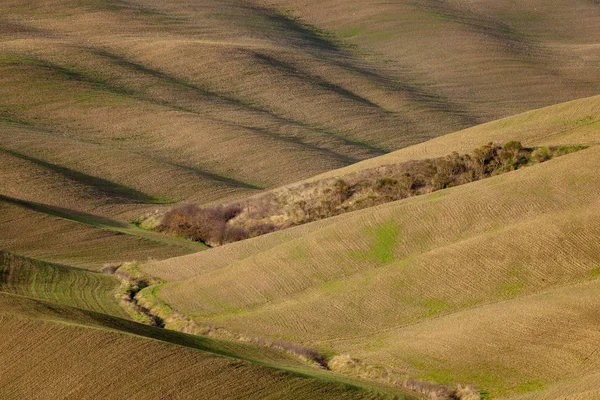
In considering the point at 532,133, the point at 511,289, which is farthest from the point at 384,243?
the point at 532,133

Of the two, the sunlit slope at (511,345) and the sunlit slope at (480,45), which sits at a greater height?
the sunlit slope at (511,345)

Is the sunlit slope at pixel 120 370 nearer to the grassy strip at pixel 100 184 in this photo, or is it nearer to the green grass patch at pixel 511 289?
the green grass patch at pixel 511 289

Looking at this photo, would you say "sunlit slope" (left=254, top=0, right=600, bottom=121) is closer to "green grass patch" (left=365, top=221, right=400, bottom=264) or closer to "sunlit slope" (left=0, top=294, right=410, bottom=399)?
"green grass patch" (left=365, top=221, right=400, bottom=264)

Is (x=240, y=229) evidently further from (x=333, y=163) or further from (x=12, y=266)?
(x=333, y=163)

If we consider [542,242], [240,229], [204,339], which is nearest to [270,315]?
[204,339]

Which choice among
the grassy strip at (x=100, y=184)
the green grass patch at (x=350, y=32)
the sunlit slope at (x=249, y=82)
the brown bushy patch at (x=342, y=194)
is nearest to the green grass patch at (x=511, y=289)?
the brown bushy patch at (x=342, y=194)
